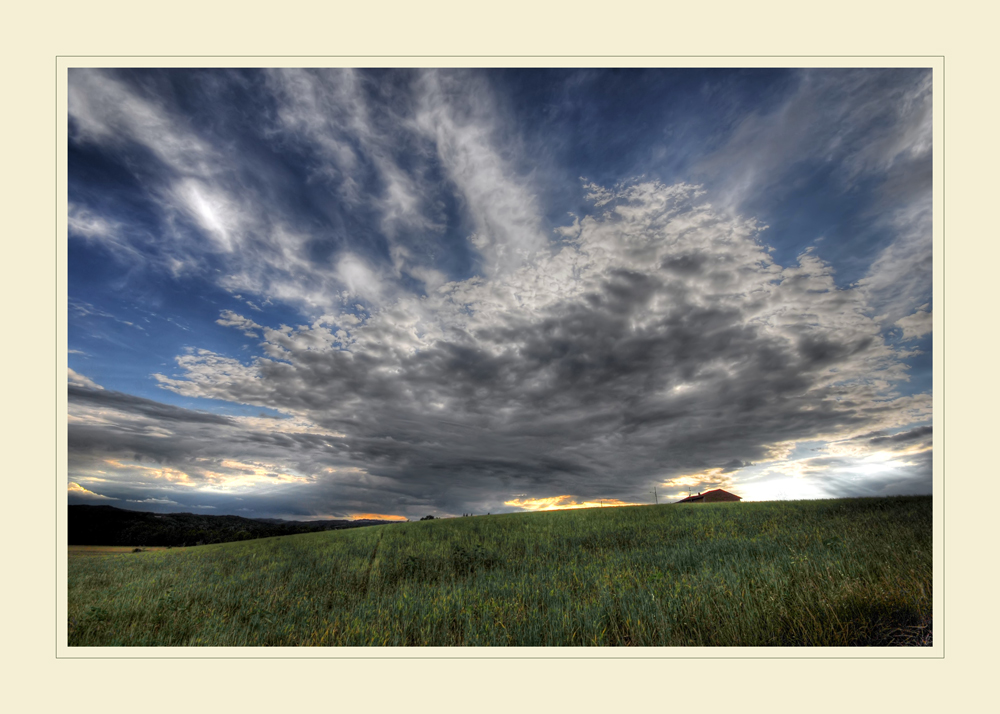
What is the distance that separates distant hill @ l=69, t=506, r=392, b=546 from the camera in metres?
9.48

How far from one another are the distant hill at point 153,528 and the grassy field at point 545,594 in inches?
31.2

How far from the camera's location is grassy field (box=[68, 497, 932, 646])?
6789 mm

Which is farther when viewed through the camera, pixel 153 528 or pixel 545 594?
pixel 153 528

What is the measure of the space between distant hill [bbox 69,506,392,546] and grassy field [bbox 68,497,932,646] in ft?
2.60

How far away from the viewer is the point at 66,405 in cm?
800

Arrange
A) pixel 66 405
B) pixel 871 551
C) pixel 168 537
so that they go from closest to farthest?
pixel 66 405 → pixel 871 551 → pixel 168 537

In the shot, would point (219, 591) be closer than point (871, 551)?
No

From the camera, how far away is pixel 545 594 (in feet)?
31.6

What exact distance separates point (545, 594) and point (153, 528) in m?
18.9

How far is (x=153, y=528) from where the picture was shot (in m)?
17.1

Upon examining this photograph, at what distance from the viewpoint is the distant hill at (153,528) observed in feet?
31.1
